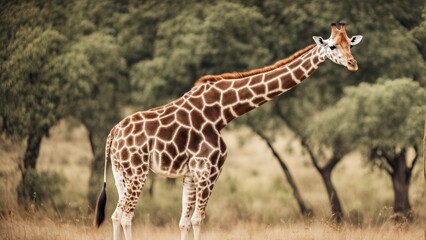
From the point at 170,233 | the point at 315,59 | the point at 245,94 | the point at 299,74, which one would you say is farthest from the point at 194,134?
the point at 170,233

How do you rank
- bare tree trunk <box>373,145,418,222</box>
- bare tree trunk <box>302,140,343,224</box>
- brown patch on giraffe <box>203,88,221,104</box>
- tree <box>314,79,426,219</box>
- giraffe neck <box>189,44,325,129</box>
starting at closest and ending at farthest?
giraffe neck <box>189,44,325,129</box>
brown patch on giraffe <box>203,88,221,104</box>
tree <box>314,79,426,219</box>
bare tree trunk <box>373,145,418,222</box>
bare tree trunk <box>302,140,343,224</box>

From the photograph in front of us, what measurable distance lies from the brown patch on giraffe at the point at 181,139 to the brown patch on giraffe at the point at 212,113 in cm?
31

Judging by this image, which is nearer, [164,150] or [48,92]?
[164,150]

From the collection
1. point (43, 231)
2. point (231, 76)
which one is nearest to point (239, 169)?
point (43, 231)

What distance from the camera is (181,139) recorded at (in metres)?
10.8

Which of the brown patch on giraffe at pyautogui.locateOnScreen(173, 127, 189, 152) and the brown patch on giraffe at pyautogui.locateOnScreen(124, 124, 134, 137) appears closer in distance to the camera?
the brown patch on giraffe at pyautogui.locateOnScreen(173, 127, 189, 152)

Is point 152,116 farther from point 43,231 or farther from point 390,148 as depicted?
point 390,148

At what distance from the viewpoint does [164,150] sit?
10.8 metres

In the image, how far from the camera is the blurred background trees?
649 inches

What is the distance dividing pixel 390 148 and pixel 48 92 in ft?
19.9

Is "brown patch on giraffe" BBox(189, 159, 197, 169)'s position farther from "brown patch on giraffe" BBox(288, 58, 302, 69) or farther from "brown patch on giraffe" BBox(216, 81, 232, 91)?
"brown patch on giraffe" BBox(288, 58, 302, 69)

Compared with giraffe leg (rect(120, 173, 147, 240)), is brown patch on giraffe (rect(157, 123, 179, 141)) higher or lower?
higher

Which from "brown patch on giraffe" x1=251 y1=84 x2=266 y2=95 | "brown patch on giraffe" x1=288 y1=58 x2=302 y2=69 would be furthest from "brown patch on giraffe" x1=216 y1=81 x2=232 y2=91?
"brown patch on giraffe" x1=288 y1=58 x2=302 y2=69

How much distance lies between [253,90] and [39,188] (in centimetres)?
767
